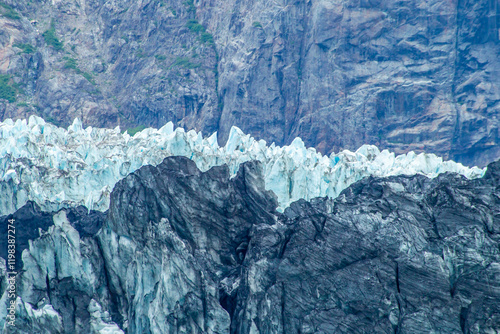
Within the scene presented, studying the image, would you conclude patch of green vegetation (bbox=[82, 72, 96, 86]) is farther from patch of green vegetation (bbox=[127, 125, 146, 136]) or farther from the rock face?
the rock face

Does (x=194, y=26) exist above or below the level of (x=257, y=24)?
above

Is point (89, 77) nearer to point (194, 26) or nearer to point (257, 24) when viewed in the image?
point (194, 26)

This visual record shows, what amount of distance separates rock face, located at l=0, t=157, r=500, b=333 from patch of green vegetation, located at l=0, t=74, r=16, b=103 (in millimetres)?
41077

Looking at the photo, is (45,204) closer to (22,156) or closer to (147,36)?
(22,156)

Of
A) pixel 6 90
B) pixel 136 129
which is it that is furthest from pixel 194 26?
pixel 6 90

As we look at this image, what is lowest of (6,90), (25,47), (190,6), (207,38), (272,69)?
(6,90)

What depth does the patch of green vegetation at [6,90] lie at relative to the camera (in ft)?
234

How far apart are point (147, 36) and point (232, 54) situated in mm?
11082

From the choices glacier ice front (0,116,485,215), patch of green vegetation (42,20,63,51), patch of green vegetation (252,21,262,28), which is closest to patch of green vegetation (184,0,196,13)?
patch of green vegetation (252,21,262,28)

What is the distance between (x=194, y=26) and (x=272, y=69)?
11.9 metres

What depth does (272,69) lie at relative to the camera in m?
72.9

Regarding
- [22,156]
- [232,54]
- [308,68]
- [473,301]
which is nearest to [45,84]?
[232,54]

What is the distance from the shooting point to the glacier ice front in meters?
37.1

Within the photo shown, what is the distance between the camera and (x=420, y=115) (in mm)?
67625
